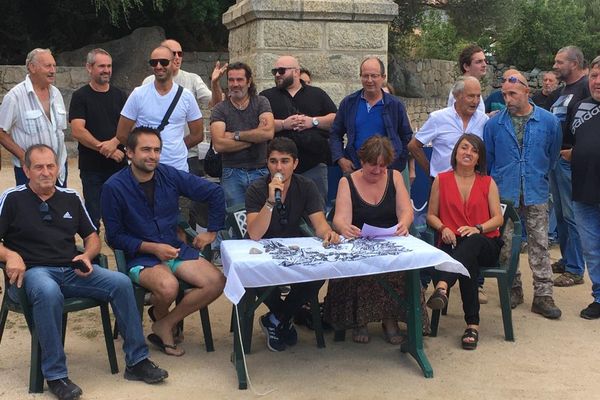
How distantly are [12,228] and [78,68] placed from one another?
11.8 m

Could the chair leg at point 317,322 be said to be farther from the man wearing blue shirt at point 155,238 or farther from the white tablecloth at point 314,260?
the man wearing blue shirt at point 155,238

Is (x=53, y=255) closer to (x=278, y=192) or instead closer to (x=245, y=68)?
(x=278, y=192)

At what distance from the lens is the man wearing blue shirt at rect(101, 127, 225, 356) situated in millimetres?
4684

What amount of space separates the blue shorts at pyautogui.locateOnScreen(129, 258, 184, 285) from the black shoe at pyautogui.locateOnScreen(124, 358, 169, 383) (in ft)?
1.70

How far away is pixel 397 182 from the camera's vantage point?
5082 millimetres

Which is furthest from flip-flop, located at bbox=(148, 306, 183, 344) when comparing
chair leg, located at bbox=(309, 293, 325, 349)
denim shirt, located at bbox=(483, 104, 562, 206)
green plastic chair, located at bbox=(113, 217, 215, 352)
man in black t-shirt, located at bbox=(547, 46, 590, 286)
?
man in black t-shirt, located at bbox=(547, 46, 590, 286)

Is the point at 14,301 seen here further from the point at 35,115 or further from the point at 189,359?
the point at 35,115

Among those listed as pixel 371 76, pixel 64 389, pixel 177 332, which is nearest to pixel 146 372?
pixel 64 389

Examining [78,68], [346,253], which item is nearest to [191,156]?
[346,253]

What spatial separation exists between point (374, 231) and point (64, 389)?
78.7 inches

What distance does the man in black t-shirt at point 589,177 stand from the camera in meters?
5.65

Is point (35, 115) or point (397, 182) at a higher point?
point (35, 115)

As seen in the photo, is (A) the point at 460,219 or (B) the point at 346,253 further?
(A) the point at 460,219

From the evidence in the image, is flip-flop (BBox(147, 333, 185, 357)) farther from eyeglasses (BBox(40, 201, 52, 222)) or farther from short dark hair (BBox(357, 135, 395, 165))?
short dark hair (BBox(357, 135, 395, 165))
